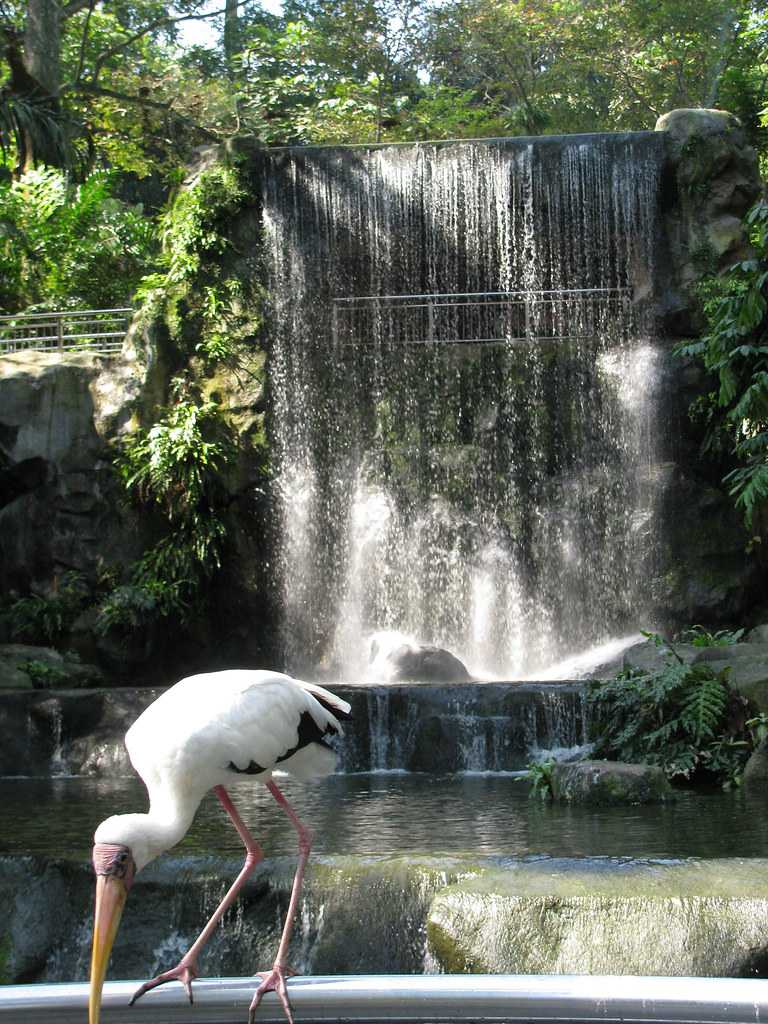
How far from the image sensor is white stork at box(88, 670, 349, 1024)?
310 cm

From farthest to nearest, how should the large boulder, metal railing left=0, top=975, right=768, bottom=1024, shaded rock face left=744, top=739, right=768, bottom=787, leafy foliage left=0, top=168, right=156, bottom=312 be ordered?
leafy foliage left=0, top=168, right=156, bottom=312 < the large boulder < shaded rock face left=744, top=739, right=768, bottom=787 < metal railing left=0, top=975, right=768, bottom=1024

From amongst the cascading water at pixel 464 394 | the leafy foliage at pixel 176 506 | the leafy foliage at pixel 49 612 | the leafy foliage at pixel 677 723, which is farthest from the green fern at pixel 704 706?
the leafy foliage at pixel 49 612

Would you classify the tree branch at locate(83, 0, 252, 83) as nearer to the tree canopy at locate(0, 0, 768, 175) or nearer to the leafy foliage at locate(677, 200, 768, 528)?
the tree canopy at locate(0, 0, 768, 175)

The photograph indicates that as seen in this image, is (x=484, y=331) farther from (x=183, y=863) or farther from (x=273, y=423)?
(x=183, y=863)

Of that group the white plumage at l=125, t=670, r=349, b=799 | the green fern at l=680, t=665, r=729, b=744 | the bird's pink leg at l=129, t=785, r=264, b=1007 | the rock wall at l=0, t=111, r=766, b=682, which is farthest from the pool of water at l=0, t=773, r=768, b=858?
the rock wall at l=0, t=111, r=766, b=682

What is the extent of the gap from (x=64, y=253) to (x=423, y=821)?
16.8 metres

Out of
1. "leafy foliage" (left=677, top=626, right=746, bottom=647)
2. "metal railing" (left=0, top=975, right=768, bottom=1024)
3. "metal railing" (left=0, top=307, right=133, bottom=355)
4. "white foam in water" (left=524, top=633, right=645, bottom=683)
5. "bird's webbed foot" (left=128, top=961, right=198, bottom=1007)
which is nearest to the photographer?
"metal railing" (left=0, top=975, right=768, bottom=1024)

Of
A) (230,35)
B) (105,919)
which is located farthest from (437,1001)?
(230,35)

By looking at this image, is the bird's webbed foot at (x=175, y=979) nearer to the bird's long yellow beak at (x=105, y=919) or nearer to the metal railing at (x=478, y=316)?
the bird's long yellow beak at (x=105, y=919)

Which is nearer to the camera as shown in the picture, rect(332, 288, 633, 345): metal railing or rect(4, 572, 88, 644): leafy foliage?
rect(4, 572, 88, 644): leafy foliage

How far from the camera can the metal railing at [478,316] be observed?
1638 cm

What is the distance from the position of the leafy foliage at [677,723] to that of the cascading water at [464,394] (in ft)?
16.8

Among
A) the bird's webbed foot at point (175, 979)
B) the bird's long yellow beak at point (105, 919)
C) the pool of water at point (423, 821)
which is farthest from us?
the pool of water at point (423, 821)

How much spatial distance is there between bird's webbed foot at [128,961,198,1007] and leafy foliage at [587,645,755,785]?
6.36m
